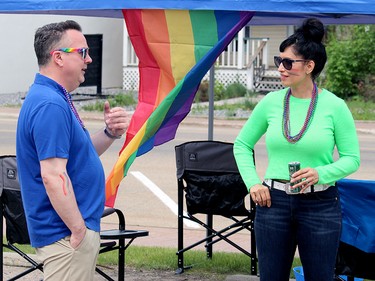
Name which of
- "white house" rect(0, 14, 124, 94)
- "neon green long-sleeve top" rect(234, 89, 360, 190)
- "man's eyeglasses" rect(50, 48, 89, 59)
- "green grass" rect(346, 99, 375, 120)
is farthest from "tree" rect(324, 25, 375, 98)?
"man's eyeglasses" rect(50, 48, 89, 59)

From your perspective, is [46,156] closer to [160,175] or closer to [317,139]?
[317,139]

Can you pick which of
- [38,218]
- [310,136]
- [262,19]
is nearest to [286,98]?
[310,136]

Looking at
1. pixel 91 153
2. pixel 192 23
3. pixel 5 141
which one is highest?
pixel 192 23

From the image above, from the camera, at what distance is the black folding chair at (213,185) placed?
23.3 feet

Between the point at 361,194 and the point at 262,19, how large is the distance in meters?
3.13

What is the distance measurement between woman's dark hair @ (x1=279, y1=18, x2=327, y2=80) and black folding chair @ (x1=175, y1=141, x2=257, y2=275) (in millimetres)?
2201

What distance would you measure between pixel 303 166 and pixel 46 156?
1480mm

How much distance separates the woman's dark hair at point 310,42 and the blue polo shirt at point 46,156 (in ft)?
4.60

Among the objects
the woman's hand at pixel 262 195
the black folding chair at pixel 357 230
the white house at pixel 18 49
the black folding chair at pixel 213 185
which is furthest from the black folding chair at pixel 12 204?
the white house at pixel 18 49

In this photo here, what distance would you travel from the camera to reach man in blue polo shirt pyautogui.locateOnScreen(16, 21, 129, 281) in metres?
4.07

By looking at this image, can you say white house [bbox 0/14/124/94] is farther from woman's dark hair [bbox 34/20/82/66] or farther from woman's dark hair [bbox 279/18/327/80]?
woman's dark hair [bbox 34/20/82/66]

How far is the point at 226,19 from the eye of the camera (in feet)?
19.3

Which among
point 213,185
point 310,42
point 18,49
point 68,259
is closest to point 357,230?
point 310,42

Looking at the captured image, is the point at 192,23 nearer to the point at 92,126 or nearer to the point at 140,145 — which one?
the point at 140,145
